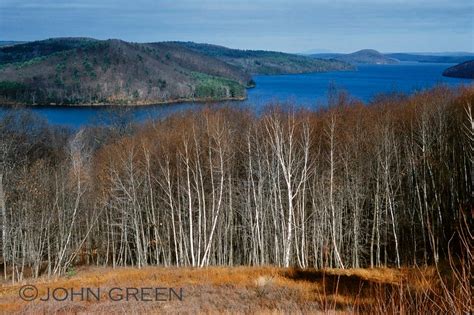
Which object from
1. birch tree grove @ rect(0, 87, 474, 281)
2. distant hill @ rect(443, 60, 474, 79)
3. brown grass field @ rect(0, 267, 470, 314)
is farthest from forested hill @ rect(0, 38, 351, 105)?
brown grass field @ rect(0, 267, 470, 314)

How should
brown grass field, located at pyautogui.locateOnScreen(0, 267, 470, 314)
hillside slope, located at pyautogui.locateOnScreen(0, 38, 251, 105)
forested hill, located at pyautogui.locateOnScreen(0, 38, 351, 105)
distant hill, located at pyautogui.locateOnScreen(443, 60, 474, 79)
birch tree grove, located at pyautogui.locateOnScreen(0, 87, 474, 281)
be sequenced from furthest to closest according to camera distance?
distant hill, located at pyautogui.locateOnScreen(443, 60, 474, 79) → hillside slope, located at pyautogui.locateOnScreen(0, 38, 251, 105) → forested hill, located at pyautogui.locateOnScreen(0, 38, 351, 105) → birch tree grove, located at pyautogui.locateOnScreen(0, 87, 474, 281) → brown grass field, located at pyautogui.locateOnScreen(0, 267, 470, 314)

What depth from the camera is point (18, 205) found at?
31141 millimetres

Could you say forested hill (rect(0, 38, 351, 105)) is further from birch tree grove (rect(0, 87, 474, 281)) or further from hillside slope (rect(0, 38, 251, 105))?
birch tree grove (rect(0, 87, 474, 281))

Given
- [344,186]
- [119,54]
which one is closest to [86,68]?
[119,54]

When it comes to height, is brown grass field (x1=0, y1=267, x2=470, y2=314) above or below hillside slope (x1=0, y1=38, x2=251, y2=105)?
below

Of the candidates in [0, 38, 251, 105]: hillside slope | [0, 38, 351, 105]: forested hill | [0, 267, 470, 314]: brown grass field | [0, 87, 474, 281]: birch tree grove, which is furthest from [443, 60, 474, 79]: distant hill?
[0, 267, 470, 314]: brown grass field

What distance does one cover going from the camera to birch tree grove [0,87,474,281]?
29094 millimetres

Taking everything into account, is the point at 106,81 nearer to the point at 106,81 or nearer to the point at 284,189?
the point at 106,81

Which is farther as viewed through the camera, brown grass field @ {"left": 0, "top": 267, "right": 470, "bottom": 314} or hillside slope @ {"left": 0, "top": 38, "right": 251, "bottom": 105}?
hillside slope @ {"left": 0, "top": 38, "right": 251, "bottom": 105}

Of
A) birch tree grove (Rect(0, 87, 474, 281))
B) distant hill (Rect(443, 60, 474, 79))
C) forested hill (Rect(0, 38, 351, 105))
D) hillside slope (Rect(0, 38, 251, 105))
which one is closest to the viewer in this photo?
birch tree grove (Rect(0, 87, 474, 281))

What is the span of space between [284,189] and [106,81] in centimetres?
15072

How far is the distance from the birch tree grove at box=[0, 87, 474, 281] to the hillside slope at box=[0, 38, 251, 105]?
11924 centimetres

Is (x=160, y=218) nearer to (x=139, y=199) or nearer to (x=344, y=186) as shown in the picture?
(x=139, y=199)

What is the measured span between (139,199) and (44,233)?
24.0 ft
